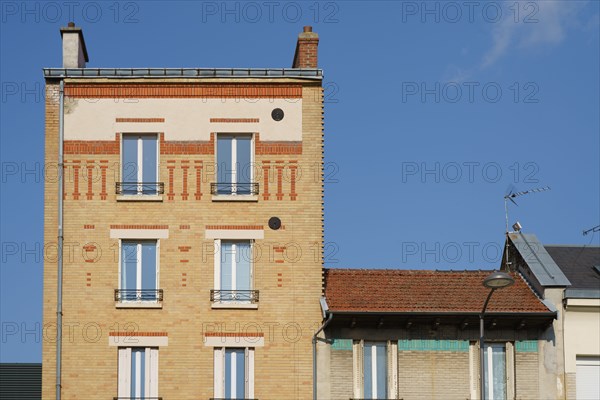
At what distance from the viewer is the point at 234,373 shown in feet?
107

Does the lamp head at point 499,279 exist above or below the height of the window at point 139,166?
below

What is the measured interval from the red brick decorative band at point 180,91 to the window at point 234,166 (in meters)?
1.21

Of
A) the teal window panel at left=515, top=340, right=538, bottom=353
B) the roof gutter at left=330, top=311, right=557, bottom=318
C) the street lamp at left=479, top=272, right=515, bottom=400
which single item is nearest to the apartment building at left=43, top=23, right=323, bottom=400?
the roof gutter at left=330, top=311, right=557, bottom=318

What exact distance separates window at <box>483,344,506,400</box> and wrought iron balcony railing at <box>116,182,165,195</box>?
961cm

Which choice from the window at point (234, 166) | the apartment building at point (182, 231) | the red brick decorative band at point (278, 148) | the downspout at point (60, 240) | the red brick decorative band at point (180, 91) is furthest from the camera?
the red brick decorative band at point (180, 91)

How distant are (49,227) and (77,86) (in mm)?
3943

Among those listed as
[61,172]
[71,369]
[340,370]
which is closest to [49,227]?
[61,172]

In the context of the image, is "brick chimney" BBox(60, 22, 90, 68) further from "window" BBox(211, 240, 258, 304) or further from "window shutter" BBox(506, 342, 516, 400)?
"window shutter" BBox(506, 342, 516, 400)

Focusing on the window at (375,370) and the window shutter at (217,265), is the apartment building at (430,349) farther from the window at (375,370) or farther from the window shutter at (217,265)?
the window shutter at (217,265)

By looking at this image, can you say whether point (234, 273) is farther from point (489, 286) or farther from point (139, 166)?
point (489, 286)

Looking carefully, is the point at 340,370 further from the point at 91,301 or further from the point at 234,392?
the point at 91,301

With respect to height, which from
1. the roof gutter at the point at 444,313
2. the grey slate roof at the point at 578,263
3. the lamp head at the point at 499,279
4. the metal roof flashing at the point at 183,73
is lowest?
the roof gutter at the point at 444,313

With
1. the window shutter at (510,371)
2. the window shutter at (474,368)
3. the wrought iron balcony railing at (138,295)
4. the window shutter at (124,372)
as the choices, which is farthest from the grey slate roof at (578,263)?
the window shutter at (124,372)

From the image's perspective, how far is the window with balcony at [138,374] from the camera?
106 ft
